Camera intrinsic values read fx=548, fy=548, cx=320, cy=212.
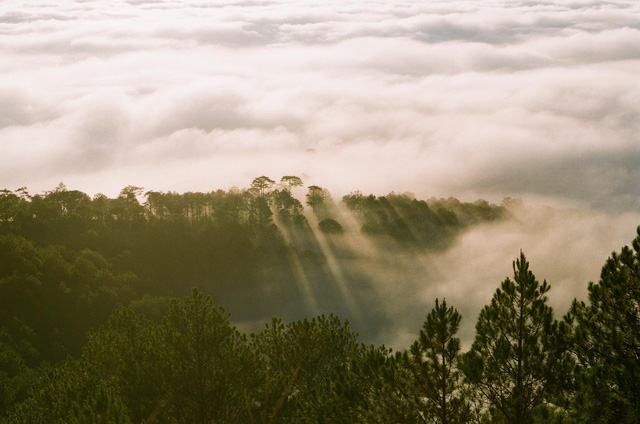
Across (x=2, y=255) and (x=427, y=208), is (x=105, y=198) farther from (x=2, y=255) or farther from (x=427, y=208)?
(x=427, y=208)

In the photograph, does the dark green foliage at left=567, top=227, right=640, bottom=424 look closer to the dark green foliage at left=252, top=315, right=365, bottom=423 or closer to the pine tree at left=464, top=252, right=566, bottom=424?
the pine tree at left=464, top=252, right=566, bottom=424

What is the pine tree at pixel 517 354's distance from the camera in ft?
70.5

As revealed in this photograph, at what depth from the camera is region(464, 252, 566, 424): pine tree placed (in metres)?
21.5

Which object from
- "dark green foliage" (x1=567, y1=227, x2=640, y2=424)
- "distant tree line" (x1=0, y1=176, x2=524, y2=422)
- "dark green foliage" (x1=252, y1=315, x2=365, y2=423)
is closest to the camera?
"dark green foliage" (x1=567, y1=227, x2=640, y2=424)

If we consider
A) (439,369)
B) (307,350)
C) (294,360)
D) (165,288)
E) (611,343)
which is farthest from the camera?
(165,288)

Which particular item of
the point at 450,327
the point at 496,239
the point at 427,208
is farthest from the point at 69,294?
the point at 496,239

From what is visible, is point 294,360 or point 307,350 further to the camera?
point 294,360

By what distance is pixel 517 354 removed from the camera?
71.1ft

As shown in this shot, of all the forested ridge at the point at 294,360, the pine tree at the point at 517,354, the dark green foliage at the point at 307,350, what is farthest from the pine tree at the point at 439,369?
the dark green foliage at the point at 307,350

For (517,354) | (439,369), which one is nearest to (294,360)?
(439,369)

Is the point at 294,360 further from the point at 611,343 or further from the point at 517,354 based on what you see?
the point at 611,343

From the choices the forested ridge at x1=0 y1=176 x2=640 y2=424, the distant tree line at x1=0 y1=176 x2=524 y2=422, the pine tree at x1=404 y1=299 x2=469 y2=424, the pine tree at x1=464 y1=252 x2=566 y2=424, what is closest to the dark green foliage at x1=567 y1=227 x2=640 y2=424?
the forested ridge at x1=0 y1=176 x2=640 y2=424

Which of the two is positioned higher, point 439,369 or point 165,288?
point 165,288

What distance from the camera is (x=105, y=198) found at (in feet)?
413
